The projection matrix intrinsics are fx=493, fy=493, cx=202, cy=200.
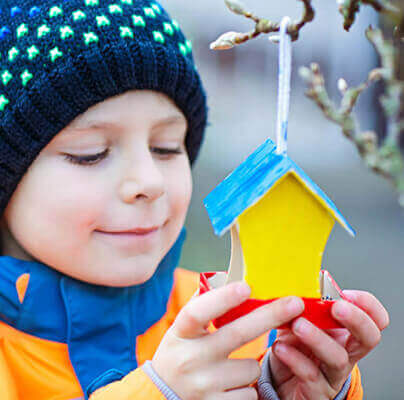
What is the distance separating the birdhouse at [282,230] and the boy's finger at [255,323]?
0.02 m

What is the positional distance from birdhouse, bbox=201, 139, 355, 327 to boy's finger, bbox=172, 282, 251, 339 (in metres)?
0.04

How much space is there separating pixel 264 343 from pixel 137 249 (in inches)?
15.8

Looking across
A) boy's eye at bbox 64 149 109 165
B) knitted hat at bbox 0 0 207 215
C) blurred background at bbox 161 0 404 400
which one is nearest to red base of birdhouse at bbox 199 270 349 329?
boy's eye at bbox 64 149 109 165

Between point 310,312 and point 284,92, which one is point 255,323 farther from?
point 284,92

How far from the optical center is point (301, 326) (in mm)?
Answer: 672

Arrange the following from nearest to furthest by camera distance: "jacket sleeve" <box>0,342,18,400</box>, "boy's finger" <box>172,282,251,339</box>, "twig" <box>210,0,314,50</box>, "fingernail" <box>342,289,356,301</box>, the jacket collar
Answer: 1. "twig" <box>210,0,314,50</box>
2. "boy's finger" <box>172,282,251,339</box>
3. "fingernail" <box>342,289,356,301</box>
4. "jacket sleeve" <box>0,342,18,400</box>
5. the jacket collar

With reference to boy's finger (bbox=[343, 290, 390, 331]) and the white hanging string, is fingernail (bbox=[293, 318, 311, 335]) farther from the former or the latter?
the white hanging string

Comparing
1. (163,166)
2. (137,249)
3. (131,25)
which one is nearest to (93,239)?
(137,249)

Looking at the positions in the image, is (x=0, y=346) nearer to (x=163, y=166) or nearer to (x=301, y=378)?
(x=163, y=166)

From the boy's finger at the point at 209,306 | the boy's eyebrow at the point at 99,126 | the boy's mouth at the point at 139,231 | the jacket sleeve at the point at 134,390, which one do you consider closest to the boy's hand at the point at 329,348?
the boy's finger at the point at 209,306

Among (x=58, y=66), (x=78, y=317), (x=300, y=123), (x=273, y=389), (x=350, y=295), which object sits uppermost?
(x=58, y=66)

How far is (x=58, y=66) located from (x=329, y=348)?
67 centimetres

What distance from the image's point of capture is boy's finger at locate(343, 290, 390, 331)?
2.44 feet

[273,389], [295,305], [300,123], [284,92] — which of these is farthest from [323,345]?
[300,123]
